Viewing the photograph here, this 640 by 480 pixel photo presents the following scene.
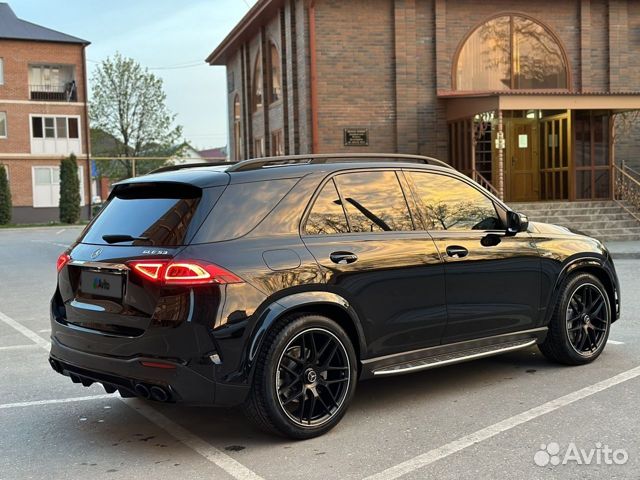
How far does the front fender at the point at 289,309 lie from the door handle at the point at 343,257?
0.72ft

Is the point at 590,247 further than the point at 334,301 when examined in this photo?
Yes

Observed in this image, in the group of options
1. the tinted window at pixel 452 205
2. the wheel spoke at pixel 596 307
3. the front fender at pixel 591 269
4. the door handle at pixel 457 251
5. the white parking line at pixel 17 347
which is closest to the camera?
the door handle at pixel 457 251

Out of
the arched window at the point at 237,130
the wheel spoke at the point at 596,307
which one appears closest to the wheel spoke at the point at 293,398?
the wheel spoke at the point at 596,307

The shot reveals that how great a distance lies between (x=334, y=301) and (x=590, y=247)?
2794mm

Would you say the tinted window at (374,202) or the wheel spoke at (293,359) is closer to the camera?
the wheel spoke at (293,359)

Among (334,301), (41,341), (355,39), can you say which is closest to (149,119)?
(355,39)

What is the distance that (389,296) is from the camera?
4.97m

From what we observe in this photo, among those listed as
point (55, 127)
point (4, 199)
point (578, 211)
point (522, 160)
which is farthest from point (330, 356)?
point (55, 127)

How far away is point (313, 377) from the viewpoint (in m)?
4.62

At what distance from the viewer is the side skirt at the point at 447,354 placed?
4953mm

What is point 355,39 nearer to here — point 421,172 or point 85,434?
point 421,172

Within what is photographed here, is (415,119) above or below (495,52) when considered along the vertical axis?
below

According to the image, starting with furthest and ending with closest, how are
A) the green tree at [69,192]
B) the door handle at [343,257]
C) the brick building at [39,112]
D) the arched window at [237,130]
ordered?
the brick building at [39,112] < the green tree at [69,192] < the arched window at [237,130] < the door handle at [343,257]

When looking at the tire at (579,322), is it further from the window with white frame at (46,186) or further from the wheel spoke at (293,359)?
the window with white frame at (46,186)
